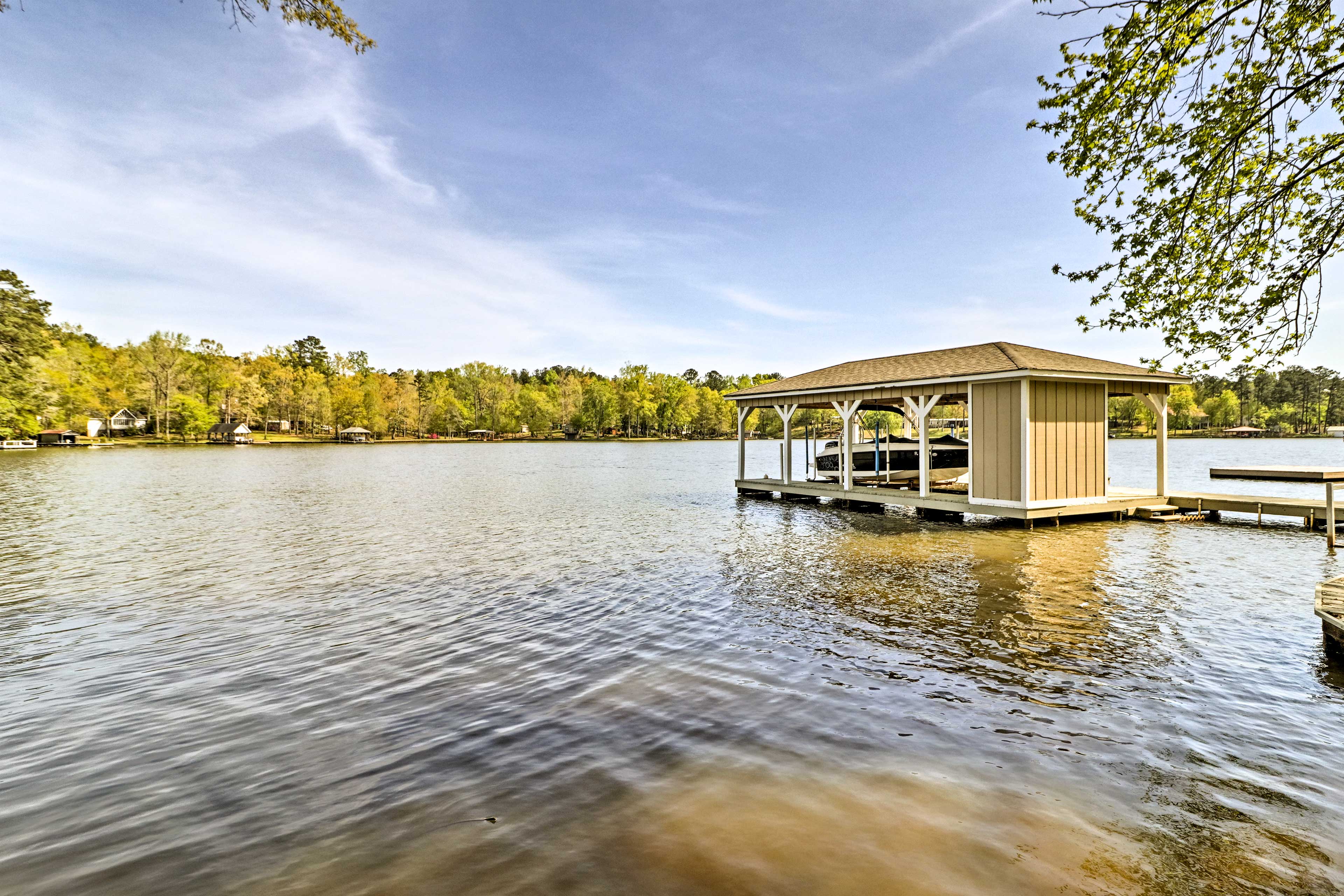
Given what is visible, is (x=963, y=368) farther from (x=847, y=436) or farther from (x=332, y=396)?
(x=332, y=396)

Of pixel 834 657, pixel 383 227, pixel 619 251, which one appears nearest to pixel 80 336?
pixel 383 227

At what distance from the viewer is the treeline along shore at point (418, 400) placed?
78688 millimetres

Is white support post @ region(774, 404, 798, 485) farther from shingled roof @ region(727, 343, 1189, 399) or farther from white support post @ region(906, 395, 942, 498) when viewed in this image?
white support post @ region(906, 395, 942, 498)

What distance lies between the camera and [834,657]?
633 centimetres

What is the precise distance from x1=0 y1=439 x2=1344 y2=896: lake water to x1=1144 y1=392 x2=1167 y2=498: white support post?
15.0 ft

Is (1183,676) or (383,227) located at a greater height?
(383,227)

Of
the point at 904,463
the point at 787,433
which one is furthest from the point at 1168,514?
the point at 787,433

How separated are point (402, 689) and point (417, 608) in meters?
3.03

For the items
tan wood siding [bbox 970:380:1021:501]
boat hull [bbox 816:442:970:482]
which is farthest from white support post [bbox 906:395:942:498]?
boat hull [bbox 816:442:970:482]

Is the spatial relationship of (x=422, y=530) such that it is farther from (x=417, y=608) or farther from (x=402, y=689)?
(x=402, y=689)

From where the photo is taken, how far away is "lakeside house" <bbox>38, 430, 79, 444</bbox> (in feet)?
225

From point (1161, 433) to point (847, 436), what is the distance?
25.9 feet

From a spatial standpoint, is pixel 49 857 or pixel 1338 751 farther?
pixel 1338 751

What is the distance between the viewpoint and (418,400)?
10150cm
